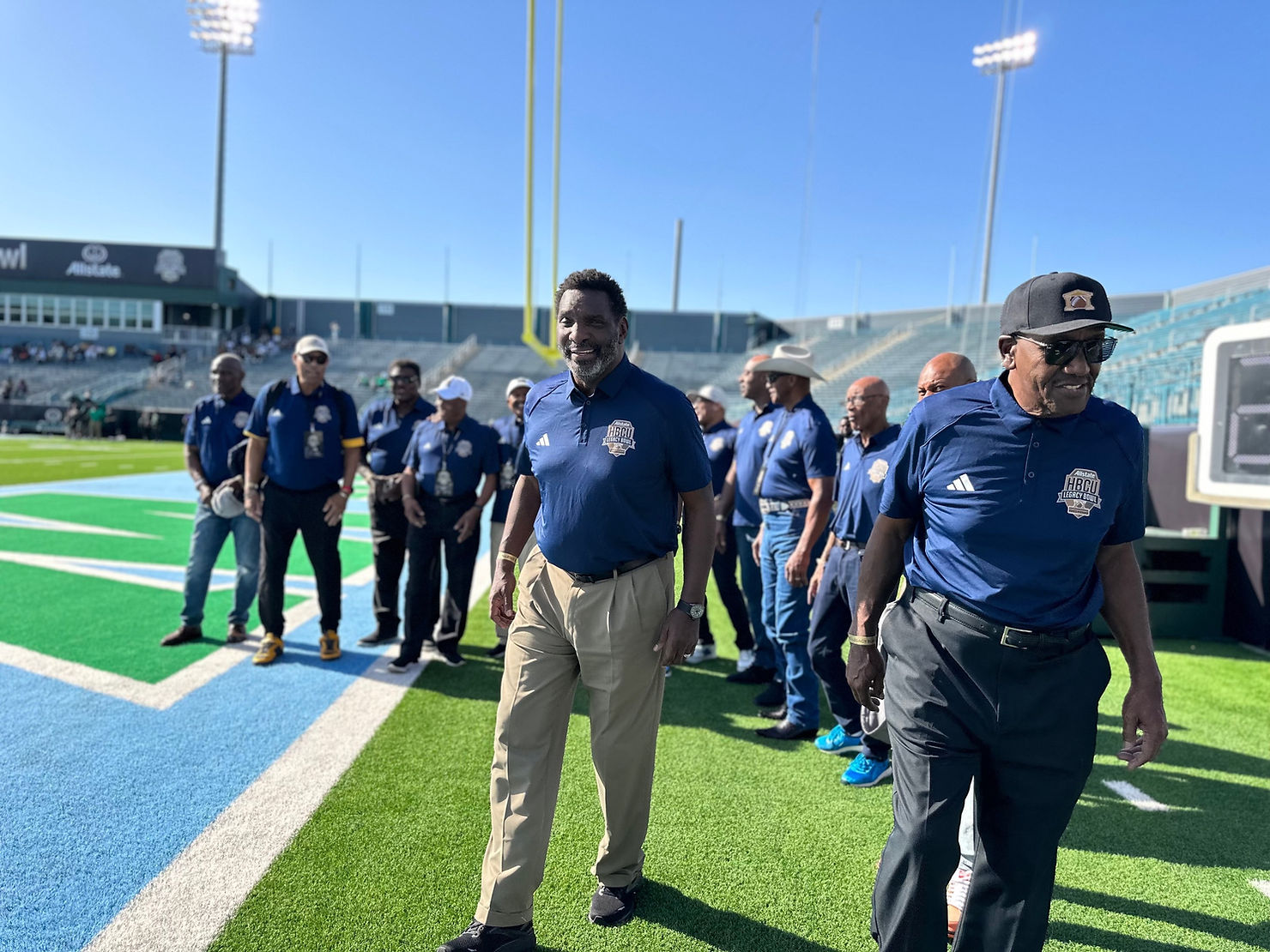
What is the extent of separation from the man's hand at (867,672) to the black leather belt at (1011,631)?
1.01 feet

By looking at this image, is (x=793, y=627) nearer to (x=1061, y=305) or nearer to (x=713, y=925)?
(x=713, y=925)

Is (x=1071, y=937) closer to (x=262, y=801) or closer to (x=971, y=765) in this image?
(x=971, y=765)

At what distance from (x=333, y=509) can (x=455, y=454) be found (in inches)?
33.9

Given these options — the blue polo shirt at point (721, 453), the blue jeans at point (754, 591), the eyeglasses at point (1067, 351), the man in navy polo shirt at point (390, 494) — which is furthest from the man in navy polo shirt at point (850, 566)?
the man in navy polo shirt at point (390, 494)

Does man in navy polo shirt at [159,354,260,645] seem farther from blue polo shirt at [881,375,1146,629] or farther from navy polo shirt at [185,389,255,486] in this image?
blue polo shirt at [881,375,1146,629]

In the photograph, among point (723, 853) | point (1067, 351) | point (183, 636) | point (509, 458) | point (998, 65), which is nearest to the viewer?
point (1067, 351)

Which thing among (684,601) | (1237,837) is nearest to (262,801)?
(684,601)

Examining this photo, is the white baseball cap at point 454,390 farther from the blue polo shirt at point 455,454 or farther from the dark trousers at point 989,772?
the dark trousers at point 989,772

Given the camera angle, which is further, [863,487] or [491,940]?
[863,487]

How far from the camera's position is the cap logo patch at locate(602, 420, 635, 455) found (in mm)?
2287

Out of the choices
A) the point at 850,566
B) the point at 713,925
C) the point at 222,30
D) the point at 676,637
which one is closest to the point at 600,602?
the point at 676,637

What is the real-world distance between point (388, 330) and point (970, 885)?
52531 millimetres

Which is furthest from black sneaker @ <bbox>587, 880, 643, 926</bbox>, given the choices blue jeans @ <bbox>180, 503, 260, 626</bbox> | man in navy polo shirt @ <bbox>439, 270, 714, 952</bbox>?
blue jeans @ <bbox>180, 503, 260, 626</bbox>

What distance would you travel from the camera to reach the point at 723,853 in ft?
9.34
